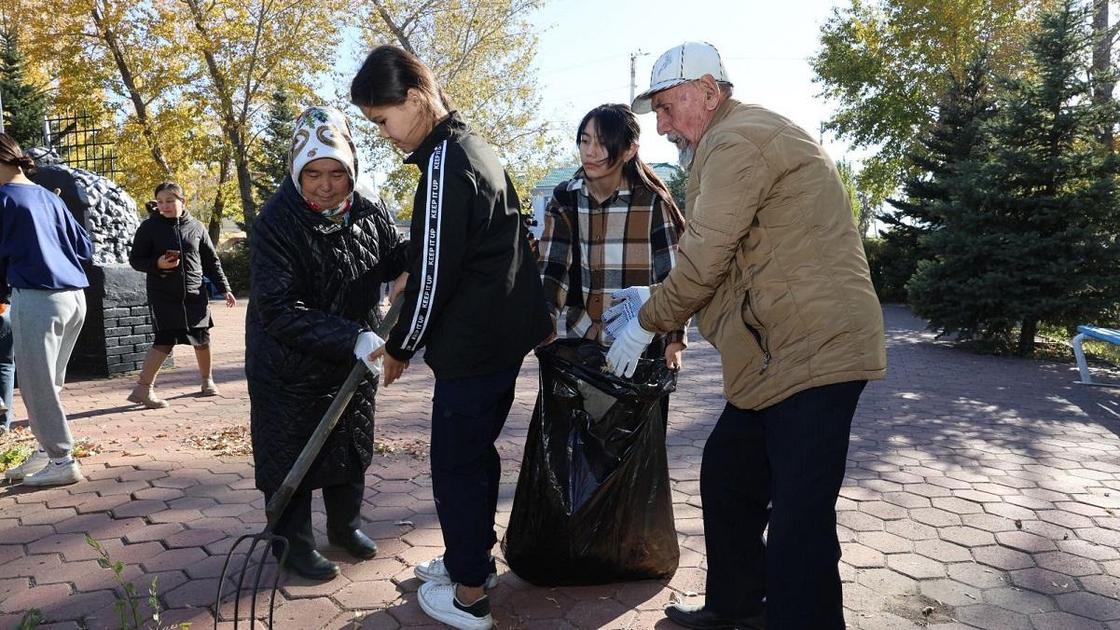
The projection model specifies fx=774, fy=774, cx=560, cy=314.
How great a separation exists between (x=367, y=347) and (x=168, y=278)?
13.8 ft

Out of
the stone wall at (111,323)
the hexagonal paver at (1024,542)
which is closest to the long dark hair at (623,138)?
the hexagonal paver at (1024,542)

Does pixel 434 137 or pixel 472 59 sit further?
pixel 472 59

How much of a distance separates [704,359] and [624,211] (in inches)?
256

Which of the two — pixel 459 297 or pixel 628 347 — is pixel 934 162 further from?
pixel 459 297

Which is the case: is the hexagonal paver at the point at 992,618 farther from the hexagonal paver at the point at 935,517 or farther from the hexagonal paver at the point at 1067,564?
the hexagonal paver at the point at 935,517

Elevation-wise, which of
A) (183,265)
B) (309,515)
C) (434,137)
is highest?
(434,137)

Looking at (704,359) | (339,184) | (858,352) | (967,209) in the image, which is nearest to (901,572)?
(858,352)

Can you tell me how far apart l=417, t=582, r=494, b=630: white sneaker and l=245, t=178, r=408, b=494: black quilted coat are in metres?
0.57

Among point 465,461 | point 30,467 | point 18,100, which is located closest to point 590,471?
point 465,461

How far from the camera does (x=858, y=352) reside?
2021 mm

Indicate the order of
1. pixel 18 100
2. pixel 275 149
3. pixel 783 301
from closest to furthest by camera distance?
1. pixel 783 301
2. pixel 18 100
3. pixel 275 149

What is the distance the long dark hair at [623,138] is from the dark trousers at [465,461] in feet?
3.12

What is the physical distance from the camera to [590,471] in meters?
2.76

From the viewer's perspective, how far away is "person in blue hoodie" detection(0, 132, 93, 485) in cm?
381
